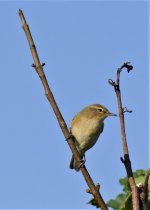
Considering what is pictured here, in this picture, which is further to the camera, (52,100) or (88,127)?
(88,127)

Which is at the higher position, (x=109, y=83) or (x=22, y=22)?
(x=22, y=22)

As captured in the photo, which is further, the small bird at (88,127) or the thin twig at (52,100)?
the small bird at (88,127)

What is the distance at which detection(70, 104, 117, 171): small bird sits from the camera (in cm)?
734

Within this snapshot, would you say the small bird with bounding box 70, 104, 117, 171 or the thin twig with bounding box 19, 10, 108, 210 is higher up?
the small bird with bounding box 70, 104, 117, 171

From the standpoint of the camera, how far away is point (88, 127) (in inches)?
300

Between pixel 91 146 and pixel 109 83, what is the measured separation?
497 centimetres

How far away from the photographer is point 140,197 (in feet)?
7.11

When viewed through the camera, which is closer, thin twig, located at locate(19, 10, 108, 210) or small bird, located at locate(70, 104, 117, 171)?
thin twig, located at locate(19, 10, 108, 210)

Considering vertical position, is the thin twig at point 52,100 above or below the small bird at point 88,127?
below

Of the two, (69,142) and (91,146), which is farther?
(91,146)

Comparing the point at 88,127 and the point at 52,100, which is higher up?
the point at 88,127

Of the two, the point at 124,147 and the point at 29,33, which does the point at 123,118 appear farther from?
the point at 29,33

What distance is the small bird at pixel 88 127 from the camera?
7.34 metres

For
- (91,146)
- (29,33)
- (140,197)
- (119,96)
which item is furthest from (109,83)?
(91,146)
